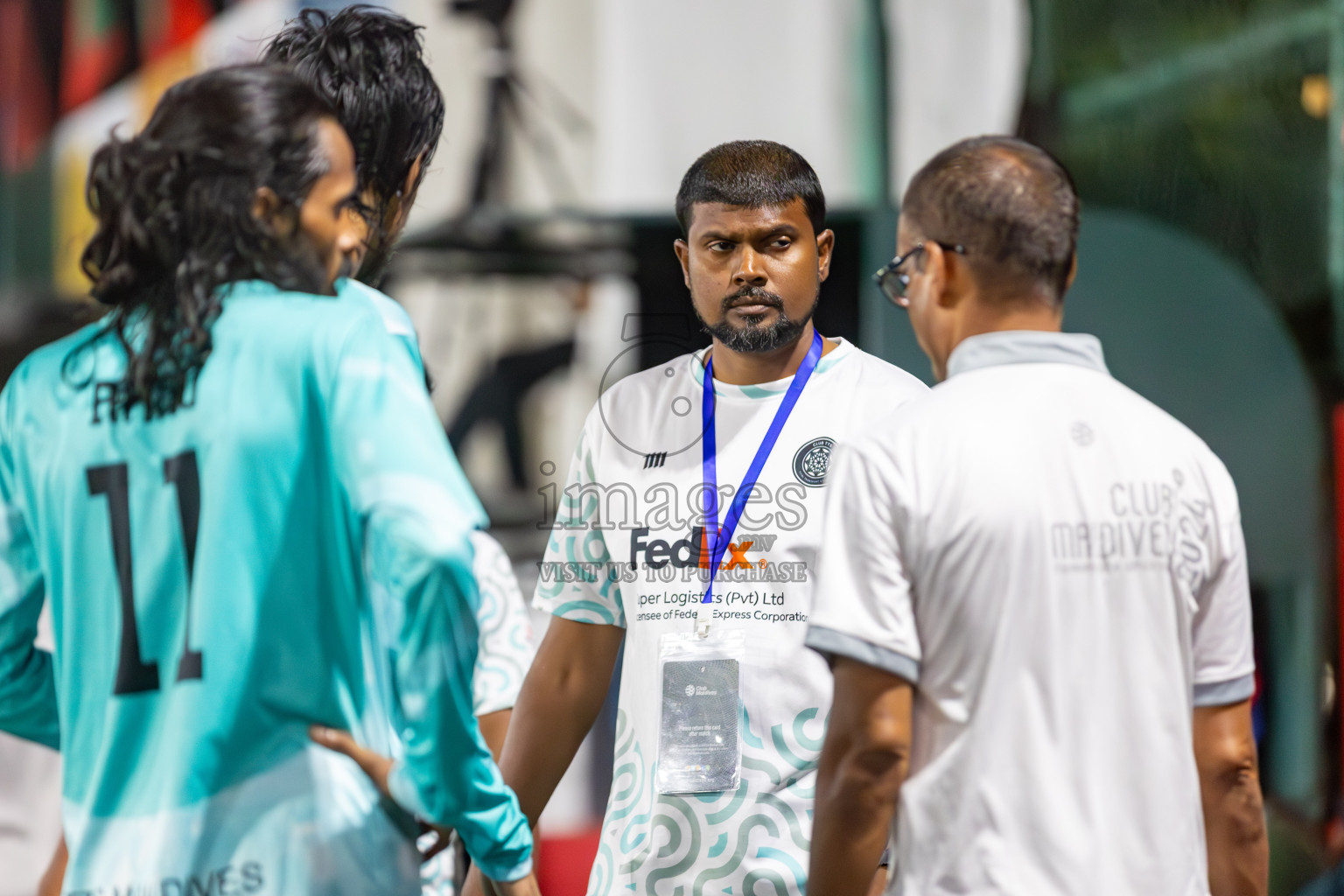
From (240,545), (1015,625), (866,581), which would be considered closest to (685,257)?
(866,581)

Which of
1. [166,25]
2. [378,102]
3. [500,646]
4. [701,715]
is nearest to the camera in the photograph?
[378,102]

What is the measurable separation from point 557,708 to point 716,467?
0.60 m

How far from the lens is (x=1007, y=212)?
188cm

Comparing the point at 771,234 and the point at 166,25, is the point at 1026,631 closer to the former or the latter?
the point at 771,234

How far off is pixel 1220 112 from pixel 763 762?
12.4 ft

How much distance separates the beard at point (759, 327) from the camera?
2523 millimetres

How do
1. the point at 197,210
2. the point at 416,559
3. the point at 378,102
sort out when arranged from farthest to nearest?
the point at 378,102, the point at 197,210, the point at 416,559

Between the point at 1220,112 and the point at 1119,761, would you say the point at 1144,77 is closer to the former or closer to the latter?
the point at 1220,112

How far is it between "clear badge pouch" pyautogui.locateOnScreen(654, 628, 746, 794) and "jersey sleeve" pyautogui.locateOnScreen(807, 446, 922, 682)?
1.99 feet

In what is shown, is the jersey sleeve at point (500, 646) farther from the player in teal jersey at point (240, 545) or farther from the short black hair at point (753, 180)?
the player in teal jersey at point (240, 545)

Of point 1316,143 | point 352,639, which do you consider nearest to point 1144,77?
point 1316,143

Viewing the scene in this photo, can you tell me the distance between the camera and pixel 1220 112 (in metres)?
5.05

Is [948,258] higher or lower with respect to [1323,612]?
higher

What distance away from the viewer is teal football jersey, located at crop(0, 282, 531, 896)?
160 centimetres
